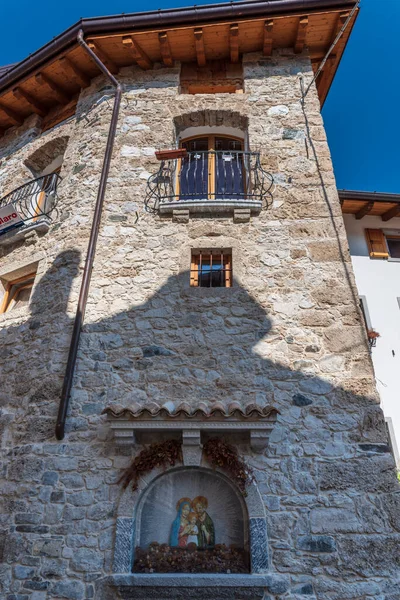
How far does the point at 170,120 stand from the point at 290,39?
2.52 meters

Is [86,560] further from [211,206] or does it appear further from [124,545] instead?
[211,206]

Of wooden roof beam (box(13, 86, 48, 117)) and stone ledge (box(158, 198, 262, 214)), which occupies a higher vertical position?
wooden roof beam (box(13, 86, 48, 117))

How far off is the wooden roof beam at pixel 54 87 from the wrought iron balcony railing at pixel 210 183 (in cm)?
314

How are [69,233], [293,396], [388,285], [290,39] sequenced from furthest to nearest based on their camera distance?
[388,285], [290,39], [69,233], [293,396]

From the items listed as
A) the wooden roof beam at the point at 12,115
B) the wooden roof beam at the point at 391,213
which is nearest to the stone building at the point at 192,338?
the wooden roof beam at the point at 12,115

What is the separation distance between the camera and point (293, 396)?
413 cm

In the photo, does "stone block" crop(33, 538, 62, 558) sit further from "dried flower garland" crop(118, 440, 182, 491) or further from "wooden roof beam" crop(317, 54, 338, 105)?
"wooden roof beam" crop(317, 54, 338, 105)

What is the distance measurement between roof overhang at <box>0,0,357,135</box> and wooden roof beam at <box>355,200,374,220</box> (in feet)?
8.39

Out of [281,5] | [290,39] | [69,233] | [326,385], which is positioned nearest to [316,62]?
[290,39]

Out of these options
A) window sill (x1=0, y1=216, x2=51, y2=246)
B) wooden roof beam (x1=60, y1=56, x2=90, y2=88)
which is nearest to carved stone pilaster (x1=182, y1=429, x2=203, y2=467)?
window sill (x1=0, y1=216, x2=51, y2=246)

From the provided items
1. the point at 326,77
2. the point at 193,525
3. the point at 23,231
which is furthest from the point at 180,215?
the point at 326,77

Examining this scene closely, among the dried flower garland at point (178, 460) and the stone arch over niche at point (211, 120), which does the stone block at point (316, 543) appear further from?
the stone arch over niche at point (211, 120)

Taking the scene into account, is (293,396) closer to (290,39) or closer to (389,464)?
(389,464)

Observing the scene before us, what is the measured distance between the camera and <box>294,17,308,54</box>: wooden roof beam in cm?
624
